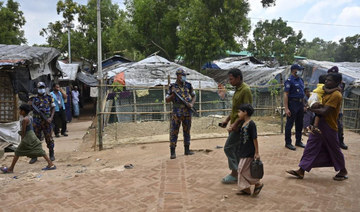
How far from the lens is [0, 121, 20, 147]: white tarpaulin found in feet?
27.0

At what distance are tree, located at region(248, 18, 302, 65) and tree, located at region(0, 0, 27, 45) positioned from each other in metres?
17.9

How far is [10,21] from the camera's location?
22.5 meters

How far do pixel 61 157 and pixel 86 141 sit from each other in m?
2.23

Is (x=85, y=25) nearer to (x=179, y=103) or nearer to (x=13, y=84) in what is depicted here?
(x=13, y=84)

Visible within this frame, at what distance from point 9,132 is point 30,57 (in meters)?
2.26

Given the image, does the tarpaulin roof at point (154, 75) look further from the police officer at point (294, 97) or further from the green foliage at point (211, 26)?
the police officer at point (294, 97)

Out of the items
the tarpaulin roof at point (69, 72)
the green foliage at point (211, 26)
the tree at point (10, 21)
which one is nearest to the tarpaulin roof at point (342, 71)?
the green foliage at point (211, 26)

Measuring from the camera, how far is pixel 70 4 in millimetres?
25312

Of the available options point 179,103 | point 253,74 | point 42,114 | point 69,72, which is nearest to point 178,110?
point 179,103

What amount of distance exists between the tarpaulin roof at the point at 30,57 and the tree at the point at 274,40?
45.1ft

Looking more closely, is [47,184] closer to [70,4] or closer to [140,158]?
[140,158]

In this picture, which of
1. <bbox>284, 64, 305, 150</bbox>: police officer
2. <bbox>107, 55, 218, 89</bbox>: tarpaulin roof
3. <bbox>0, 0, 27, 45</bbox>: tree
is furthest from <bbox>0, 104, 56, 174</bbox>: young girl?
<bbox>0, 0, 27, 45</bbox>: tree

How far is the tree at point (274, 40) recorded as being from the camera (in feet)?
63.6

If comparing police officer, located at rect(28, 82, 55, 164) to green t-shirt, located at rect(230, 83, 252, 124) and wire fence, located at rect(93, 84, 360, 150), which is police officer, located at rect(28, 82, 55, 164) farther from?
green t-shirt, located at rect(230, 83, 252, 124)
